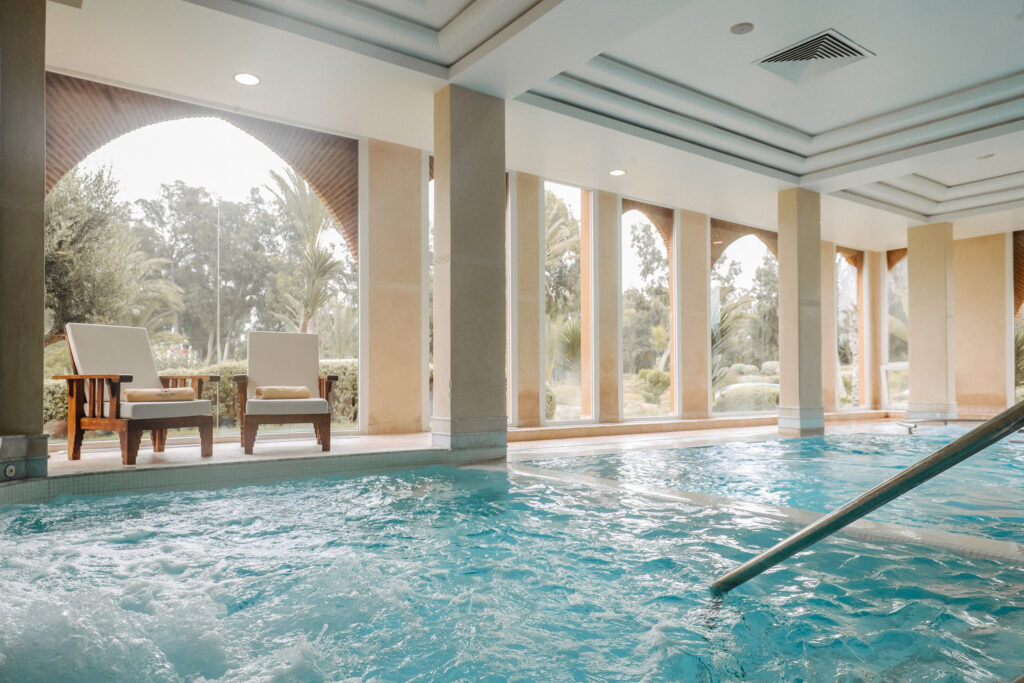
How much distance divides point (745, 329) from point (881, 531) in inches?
334

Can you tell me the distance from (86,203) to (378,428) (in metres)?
3.48

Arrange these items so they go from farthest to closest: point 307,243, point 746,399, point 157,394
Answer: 1. point 746,399
2. point 307,243
3. point 157,394

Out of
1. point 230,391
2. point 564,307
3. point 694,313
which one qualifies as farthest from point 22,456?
point 694,313

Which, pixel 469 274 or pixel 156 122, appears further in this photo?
pixel 156 122

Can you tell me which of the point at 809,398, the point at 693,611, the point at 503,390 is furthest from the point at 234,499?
the point at 809,398

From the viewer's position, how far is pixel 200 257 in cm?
641

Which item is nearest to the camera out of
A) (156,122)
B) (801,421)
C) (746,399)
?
(156,122)

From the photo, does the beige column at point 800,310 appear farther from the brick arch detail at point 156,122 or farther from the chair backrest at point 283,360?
the chair backrest at point 283,360

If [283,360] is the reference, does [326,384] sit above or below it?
below

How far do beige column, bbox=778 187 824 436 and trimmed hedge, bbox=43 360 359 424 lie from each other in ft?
Answer: 18.3

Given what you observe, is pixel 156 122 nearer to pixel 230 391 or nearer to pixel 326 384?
pixel 230 391

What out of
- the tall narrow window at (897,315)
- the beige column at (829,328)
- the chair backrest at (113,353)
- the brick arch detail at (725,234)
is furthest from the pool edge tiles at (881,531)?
the tall narrow window at (897,315)

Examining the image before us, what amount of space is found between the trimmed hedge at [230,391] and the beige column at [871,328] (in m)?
10.6

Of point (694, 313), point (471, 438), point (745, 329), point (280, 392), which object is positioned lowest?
point (471, 438)
